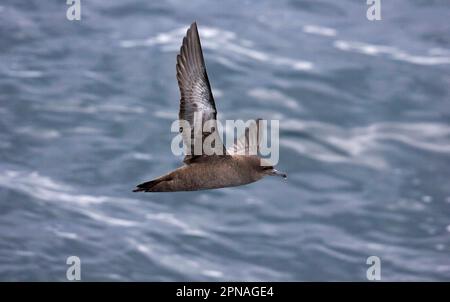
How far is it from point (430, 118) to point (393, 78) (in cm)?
177

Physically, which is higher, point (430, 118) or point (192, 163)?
point (430, 118)

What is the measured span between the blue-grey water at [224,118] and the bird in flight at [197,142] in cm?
1114

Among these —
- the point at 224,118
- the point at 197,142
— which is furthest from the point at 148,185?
the point at 224,118

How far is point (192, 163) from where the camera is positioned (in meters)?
8.48

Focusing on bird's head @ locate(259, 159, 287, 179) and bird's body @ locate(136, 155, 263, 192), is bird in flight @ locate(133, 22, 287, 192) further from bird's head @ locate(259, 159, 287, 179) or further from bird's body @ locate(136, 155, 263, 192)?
bird's head @ locate(259, 159, 287, 179)

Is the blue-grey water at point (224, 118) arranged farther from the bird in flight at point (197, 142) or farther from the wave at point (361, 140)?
the bird in flight at point (197, 142)

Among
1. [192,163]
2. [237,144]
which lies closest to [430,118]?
[237,144]

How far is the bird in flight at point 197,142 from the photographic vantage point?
825 centimetres

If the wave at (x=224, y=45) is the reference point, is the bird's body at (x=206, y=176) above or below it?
below

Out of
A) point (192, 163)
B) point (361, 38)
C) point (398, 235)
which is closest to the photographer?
point (192, 163)

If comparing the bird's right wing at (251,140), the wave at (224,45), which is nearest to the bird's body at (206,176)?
the bird's right wing at (251,140)

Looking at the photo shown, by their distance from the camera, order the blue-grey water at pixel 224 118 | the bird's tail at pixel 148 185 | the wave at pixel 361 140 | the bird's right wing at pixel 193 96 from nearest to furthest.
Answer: the bird's tail at pixel 148 185, the bird's right wing at pixel 193 96, the blue-grey water at pixel 224 118, the wave at pixel 361 140

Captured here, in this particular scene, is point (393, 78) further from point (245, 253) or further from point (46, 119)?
point (46, 119)
